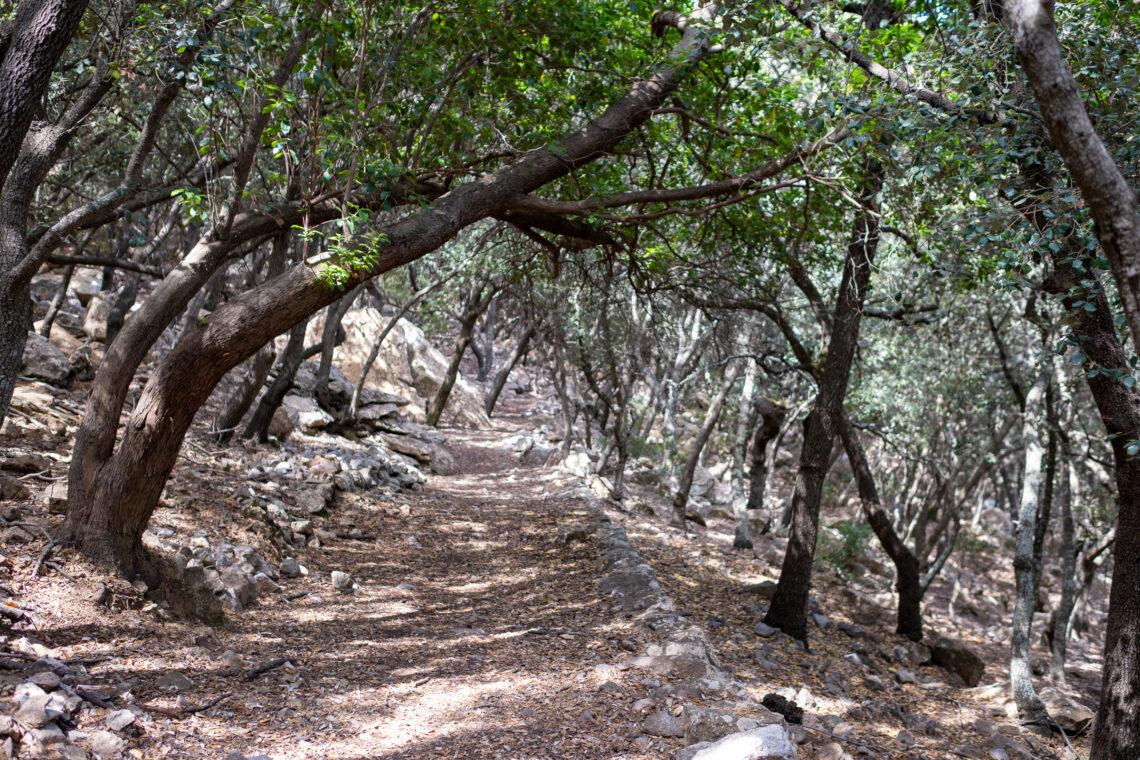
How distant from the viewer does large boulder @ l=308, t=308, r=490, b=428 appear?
1867 cm

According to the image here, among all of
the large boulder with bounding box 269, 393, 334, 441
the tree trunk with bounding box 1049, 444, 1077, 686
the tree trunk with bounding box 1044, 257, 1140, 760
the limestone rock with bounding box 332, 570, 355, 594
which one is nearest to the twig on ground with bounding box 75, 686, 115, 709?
the limestone rock with bounding box 332, 570, 355, 594

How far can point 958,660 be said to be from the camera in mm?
9734

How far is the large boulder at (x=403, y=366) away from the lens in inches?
735

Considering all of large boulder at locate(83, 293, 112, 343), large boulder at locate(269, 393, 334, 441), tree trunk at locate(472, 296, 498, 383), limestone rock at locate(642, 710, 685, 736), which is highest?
tree trunk at locate(472, 296, 498, 383)

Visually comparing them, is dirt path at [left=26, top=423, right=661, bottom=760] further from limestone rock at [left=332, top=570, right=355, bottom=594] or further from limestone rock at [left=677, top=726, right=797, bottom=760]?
limestone rock at [left=677, top=726, right=797, bottom=760]

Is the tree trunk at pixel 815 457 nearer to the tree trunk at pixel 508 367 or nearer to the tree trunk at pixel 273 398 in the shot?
the tree trunk at pixel 273 398

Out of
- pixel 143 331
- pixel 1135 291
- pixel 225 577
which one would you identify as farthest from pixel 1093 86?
pixel 225 577

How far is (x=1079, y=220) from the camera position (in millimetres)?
4012

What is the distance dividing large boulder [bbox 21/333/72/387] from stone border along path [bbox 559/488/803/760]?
282 inches

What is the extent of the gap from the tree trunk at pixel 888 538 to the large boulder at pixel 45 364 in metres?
9.33

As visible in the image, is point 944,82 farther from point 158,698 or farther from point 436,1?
point 158,698

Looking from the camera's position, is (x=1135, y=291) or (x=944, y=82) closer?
(x=1135, y=291)

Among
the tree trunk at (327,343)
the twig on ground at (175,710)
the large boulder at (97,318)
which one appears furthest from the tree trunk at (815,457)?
the large boulder at (97,318)

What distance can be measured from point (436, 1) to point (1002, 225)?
14.2ft
